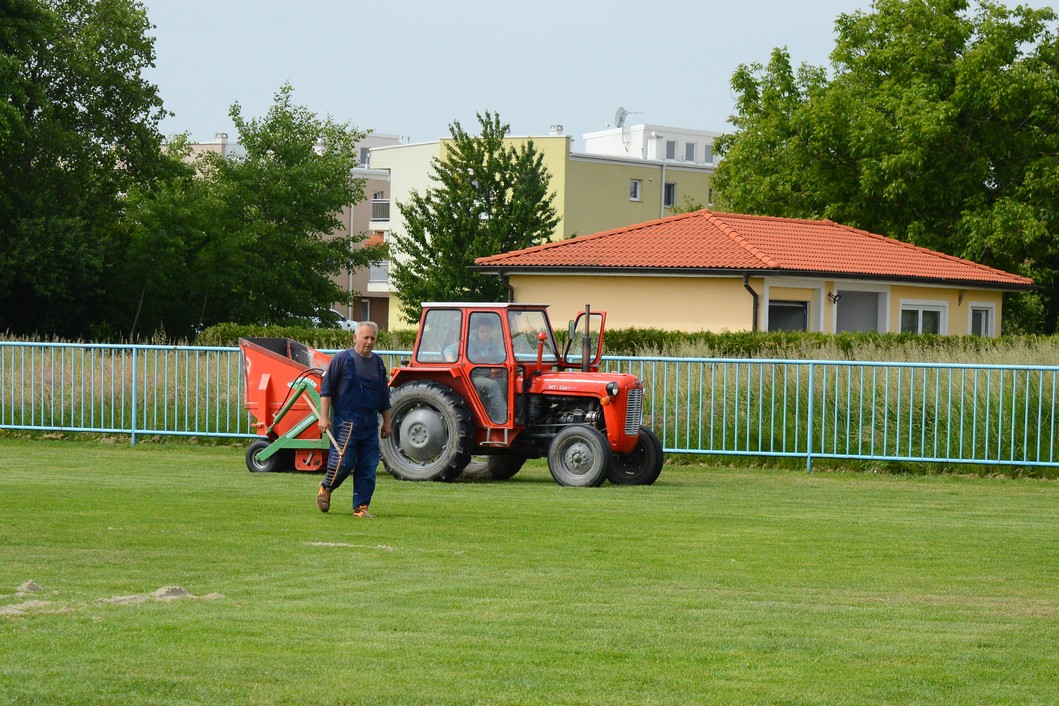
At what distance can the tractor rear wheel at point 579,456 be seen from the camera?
17828 millimetres

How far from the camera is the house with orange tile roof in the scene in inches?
1347

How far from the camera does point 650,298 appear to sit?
35188mm

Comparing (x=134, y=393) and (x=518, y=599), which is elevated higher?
Answer: (x=134, y=393)

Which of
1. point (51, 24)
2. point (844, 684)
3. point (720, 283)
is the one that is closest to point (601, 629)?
point (844, 684)

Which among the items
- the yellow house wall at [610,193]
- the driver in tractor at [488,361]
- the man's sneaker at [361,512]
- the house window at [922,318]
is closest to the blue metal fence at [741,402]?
the driver in tractor at [488,361]

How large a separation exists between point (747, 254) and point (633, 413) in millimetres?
16725

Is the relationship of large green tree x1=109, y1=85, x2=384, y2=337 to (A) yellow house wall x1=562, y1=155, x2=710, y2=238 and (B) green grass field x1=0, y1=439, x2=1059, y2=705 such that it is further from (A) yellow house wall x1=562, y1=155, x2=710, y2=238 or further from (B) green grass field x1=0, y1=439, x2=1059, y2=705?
(B) green grass field x1=0, y1=439, x2=1059, y2=705

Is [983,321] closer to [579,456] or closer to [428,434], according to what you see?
[579,456]

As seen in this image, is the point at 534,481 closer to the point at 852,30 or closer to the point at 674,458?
the point at 674,458

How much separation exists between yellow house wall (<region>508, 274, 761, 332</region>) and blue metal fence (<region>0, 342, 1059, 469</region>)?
12228mm

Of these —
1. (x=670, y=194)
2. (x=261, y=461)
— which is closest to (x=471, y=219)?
(x=261, y=461)

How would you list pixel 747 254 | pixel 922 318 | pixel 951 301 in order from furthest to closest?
pixel 951 301, pixel 922 318, pixel 747 254

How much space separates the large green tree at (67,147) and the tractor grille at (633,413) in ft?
110

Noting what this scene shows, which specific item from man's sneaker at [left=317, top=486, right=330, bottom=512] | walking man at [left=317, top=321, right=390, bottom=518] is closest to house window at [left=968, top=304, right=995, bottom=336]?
walking man at [left=317, top=321, right=390, bottom=518]
